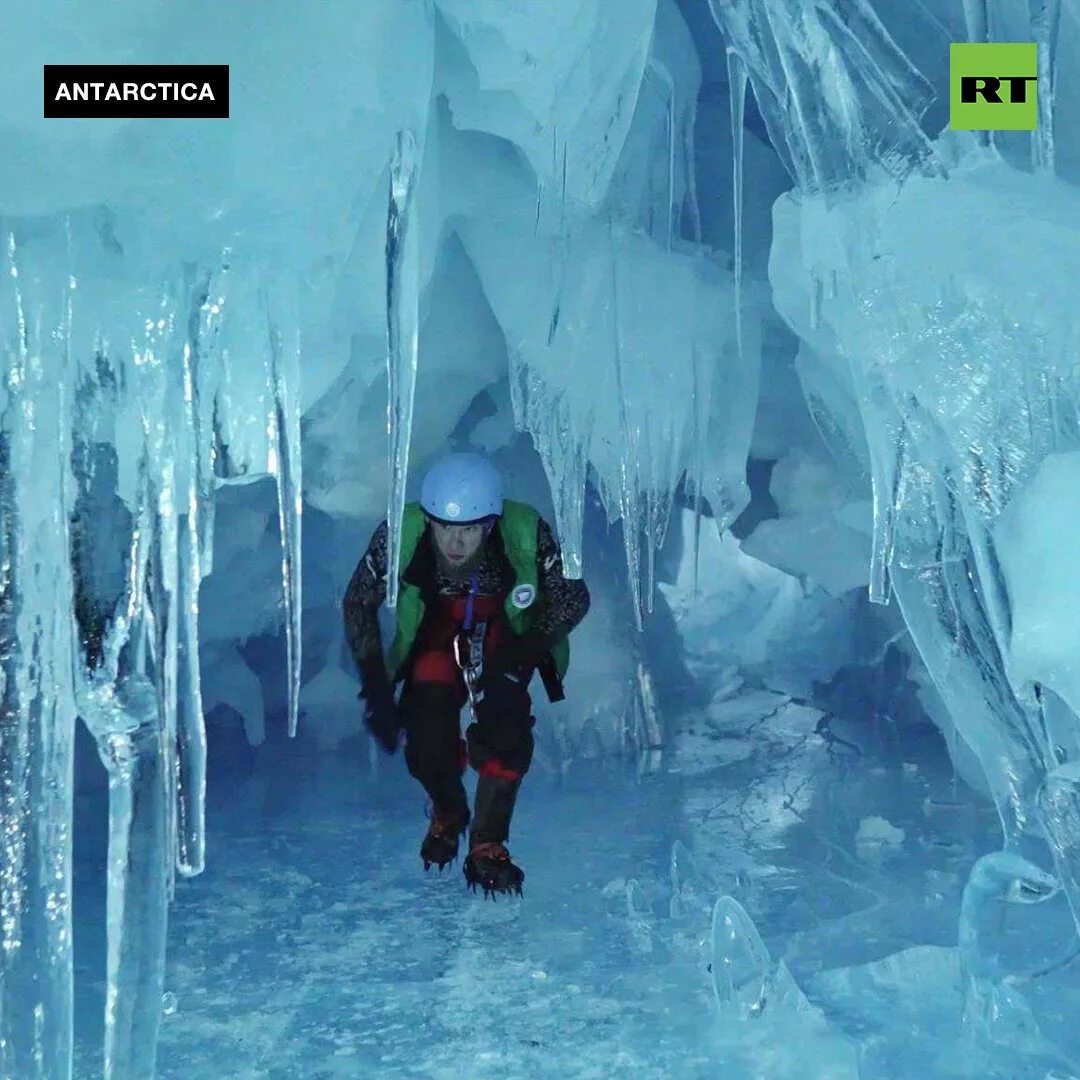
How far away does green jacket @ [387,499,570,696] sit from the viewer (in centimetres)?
394

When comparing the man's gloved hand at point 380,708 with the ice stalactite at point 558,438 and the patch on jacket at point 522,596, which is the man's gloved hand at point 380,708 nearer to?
the patch on jacket at point 522,596

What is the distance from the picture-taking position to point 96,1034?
273 centimetres

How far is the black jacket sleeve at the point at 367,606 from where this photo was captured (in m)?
3.77

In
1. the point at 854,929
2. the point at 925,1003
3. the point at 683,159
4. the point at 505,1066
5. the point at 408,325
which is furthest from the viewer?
the point at 683,159

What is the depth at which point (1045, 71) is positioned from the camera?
119 inches

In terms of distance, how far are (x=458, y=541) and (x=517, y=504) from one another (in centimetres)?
23

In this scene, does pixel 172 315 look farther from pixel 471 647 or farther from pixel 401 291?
pixel 471 647

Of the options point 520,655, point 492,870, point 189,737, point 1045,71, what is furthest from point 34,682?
point 1045,71

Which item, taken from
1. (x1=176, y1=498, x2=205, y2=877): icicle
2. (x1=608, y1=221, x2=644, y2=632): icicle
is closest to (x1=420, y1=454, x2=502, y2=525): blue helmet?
(x1=608, y1=221, x2=644, y2=632): icicle

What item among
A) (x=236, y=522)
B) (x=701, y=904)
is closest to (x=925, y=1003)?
(x=701, y=904)

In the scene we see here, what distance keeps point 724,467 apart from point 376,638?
1.78 metres

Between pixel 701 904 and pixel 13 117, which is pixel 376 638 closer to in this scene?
pixel 701 904

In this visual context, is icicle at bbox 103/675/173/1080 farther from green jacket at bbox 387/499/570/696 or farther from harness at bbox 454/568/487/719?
green jacket at bbox 387/499/570/696

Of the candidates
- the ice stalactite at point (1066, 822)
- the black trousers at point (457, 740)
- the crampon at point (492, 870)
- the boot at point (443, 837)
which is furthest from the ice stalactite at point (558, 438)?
the ice stalactite at point (1066, 822)
